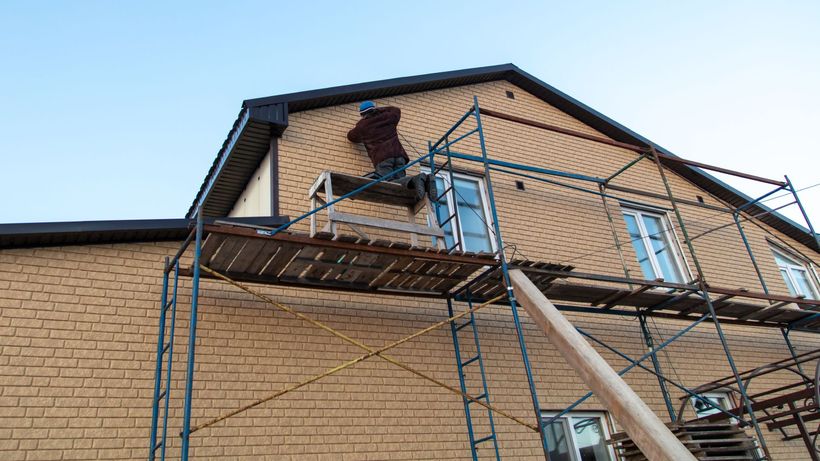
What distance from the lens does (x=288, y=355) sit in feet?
22.1

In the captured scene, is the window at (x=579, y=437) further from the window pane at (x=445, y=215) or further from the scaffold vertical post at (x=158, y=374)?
the scaffold vertical post at (x=158, y=374)

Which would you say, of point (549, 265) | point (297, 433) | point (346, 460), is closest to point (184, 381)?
point (297, 433)

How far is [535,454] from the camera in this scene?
24.8 ft

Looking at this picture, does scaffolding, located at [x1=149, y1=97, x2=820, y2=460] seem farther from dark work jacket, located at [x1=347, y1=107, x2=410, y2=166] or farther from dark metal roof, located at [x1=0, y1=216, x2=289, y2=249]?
dark work jacket, located at [x1=347, y1=107, x2=410, y2=166]

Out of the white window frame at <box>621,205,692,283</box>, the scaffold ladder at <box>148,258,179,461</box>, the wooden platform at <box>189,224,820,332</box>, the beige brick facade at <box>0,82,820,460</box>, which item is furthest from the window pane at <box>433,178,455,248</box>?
the scaffold ladder at <box>148,258,179,461</box>

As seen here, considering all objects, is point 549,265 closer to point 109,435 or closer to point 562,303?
point 562,303

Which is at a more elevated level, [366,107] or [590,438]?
[366,107]

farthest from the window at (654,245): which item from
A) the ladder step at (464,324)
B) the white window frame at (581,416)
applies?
the ladder step at (464,324)

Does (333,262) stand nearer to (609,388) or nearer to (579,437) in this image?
(609,388)

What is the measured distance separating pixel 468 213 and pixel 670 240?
4179 mm

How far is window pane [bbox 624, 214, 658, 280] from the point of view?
35.0ft

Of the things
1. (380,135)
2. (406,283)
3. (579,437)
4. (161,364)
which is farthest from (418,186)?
(579,437)

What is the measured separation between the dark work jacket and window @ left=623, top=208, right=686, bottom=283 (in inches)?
180

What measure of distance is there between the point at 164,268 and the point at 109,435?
1672mm
